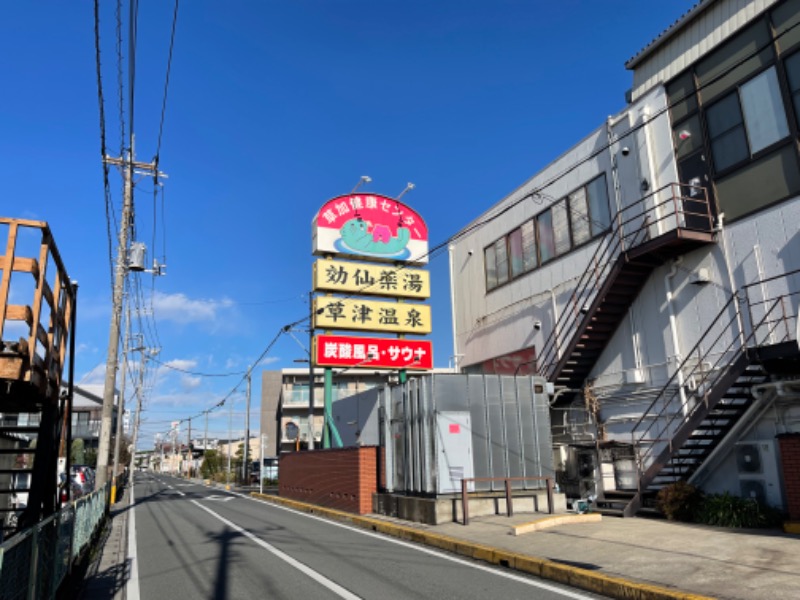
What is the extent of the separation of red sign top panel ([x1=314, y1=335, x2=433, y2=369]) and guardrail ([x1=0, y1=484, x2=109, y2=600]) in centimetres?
1264

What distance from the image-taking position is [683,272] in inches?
557

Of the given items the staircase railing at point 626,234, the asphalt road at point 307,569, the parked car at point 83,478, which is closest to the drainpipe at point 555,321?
the staircase railing at point 626,234

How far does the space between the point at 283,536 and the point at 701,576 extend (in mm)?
8708

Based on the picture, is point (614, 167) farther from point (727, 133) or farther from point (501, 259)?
point (501, 259)

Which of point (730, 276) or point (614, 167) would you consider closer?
point (730, 276)

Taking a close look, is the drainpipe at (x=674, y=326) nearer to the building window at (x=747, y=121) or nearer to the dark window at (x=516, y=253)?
the building window at (x=747, y=121)

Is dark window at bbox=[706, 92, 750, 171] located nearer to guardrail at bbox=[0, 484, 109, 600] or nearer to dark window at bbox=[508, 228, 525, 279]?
dark window at bbox=[508, 228, 525, 279]

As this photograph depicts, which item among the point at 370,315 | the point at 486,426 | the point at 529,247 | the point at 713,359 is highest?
the point at 529,247

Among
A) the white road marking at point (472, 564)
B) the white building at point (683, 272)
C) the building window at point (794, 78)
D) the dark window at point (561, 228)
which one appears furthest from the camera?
the dark window at point (561, 228)

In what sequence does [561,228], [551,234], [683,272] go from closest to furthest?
[683,272]
[561,228]
[551,234]

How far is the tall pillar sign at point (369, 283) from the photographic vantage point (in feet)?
74.4

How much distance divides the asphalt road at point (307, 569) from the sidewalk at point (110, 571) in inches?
9.1

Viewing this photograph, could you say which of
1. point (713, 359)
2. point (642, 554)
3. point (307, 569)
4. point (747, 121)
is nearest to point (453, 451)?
point (307, 569)

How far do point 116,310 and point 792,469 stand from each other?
774 inches
